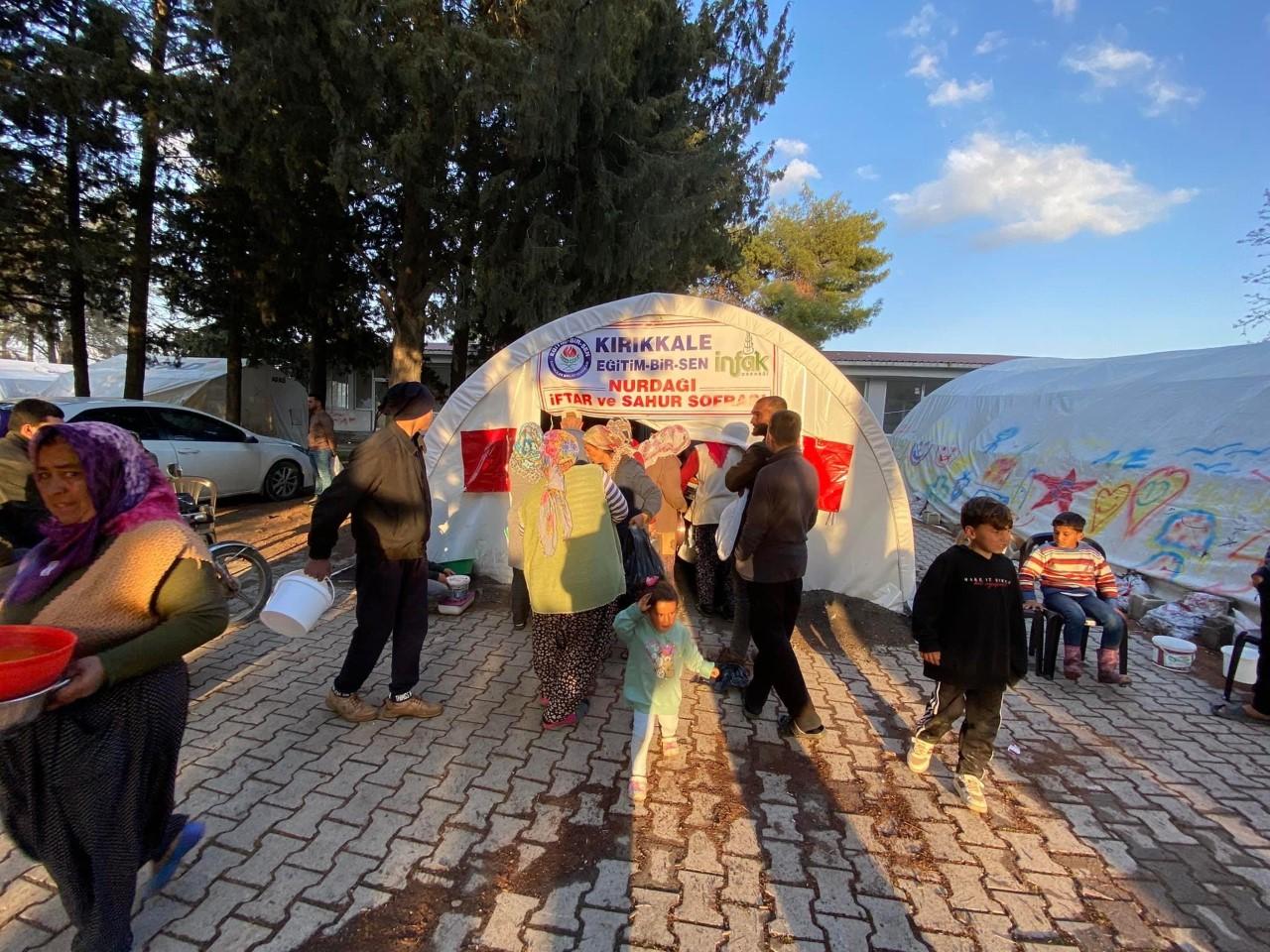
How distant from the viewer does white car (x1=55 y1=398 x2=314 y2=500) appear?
795 centimetres

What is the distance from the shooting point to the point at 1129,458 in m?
7.94

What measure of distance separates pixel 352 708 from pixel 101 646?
204 centimetres

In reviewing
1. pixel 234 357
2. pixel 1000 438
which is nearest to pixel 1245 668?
pixel 1000 438

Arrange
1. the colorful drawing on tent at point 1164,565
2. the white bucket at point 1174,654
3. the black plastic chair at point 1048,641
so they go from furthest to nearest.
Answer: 1. the colorful drawing on tent at point 1164,565
2. the white bucket at point 1174,654
3. the black plastic chair at point 1048,641

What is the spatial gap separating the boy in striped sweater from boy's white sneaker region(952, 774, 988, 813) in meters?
2.16

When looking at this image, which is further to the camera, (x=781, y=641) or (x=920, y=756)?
(x=781, y=641)

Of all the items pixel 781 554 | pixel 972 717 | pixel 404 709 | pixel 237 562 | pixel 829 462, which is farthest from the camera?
pixel 829 462

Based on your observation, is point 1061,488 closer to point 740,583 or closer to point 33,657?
point 740,583

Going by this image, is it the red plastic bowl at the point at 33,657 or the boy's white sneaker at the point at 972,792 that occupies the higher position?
the red plastic bowl at the point at 33,657

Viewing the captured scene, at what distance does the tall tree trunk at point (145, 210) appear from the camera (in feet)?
28.1

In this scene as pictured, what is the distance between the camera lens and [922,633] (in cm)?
308

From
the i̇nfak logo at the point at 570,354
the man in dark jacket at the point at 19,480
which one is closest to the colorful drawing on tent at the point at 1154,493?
the i̇nfak logo at the point at 570,354

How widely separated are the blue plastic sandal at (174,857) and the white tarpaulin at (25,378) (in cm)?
2363

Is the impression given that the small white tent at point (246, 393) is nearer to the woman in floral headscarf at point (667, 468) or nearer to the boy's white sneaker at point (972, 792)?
the woman in floral headscarf at point (667, 468)
